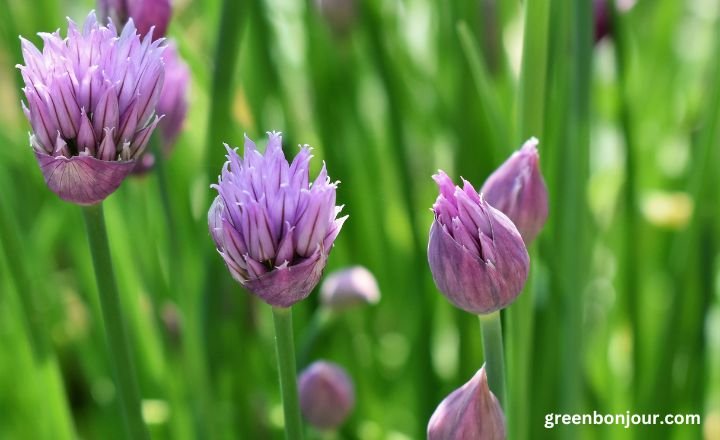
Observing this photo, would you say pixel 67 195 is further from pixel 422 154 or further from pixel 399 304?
pixel 422 154

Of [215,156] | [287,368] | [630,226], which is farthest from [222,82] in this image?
[630,226]

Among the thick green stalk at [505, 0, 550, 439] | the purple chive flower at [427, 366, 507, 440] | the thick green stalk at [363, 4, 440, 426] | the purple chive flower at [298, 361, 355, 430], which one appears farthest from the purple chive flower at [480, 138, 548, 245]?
the thick green stalk at [363, 4, 440, 426]

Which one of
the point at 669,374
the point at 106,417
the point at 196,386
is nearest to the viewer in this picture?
the point at 196,386

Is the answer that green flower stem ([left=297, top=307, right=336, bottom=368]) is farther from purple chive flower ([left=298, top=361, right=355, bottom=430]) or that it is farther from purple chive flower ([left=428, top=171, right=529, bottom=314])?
purple chive flower ([left=428, top=171, right=529, bottom=314])

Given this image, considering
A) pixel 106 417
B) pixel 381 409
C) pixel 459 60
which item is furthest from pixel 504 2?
pixel 106 417

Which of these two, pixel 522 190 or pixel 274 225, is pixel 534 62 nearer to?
pixel 522 190

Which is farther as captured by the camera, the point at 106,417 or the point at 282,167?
the point at 106,417
